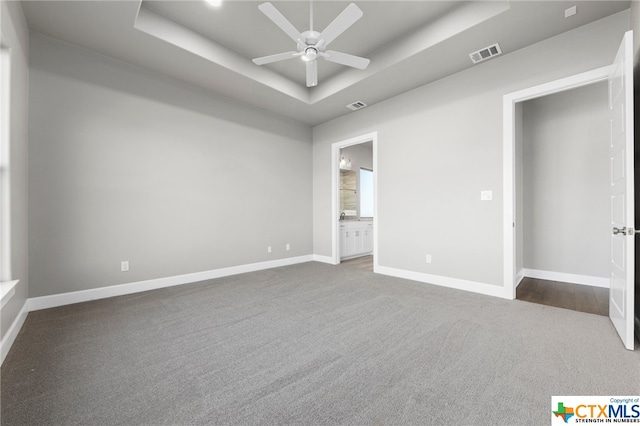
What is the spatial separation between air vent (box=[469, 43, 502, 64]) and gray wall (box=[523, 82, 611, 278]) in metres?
1.67

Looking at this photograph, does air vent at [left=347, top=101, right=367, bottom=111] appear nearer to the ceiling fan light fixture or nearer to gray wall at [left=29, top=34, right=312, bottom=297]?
gray wall at [left=29, top=34, right=312, bottom=297]

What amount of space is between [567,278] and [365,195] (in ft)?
14.5

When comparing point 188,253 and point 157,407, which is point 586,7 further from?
point 188,253

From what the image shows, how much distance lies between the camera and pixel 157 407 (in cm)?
135

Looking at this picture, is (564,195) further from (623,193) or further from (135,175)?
(135,175)

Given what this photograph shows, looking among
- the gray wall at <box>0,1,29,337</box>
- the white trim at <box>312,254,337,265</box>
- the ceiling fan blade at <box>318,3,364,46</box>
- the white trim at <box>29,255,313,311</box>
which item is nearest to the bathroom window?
the white trim at <box>312,254,337,265</box>

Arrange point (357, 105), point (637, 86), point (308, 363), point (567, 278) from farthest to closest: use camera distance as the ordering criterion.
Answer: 1. point (357, 105)
2. point (567, 278)
3. point (637, 86)
4. point (308, 363)

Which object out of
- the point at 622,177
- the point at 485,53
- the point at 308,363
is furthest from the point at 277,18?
the point at 622,177

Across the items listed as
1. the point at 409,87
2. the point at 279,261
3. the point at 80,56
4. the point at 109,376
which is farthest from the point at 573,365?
the point at 80,56

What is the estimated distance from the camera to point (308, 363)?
5.73 feet

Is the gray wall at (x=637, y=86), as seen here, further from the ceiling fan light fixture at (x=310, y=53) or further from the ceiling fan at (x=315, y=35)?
the ceiling fan light fixture at (x=310, y=53)

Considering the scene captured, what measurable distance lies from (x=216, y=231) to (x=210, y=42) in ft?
8.45

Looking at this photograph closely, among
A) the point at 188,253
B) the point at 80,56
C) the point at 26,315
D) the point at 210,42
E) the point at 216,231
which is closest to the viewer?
the point at 26,315

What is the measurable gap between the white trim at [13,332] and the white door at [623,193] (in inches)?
171
